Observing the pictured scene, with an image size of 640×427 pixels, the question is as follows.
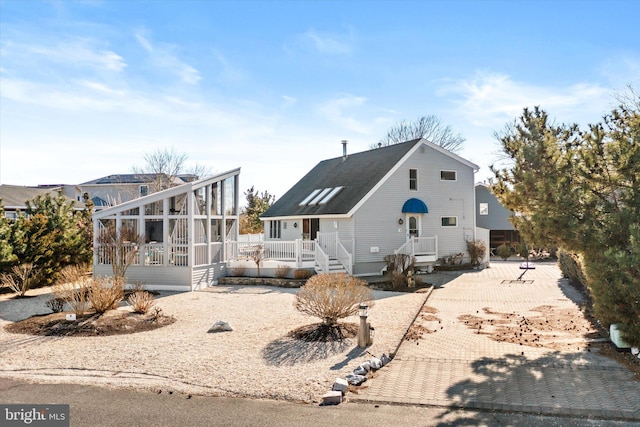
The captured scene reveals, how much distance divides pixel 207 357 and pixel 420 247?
14991 mm

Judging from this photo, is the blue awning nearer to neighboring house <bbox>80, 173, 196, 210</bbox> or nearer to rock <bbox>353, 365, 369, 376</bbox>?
rock <bbox>353, 365, 369, 376</bbox>

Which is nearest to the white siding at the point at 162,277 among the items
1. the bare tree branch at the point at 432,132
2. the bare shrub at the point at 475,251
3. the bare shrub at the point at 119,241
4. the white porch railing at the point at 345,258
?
the bare shrub at the point at 119,241

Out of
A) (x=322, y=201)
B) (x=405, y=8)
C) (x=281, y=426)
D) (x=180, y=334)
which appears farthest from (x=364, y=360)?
(x=322, y=201)

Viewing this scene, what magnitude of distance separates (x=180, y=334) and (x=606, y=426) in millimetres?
7689

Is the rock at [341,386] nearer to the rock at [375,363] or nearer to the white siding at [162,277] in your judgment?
the rock at [375,363]

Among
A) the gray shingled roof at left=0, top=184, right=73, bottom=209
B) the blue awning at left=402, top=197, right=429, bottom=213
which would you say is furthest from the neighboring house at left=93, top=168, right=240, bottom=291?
the gray shingled roof at left=0, top=184, right=73, bottom=209

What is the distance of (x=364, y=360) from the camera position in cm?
745

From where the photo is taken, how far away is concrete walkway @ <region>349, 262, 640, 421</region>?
569 cm

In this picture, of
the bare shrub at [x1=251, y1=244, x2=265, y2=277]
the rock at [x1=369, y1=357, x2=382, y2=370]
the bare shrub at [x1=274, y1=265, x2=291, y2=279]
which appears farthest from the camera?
the bare shrub at [x1=251, y1=244, x2=265, y2=277]

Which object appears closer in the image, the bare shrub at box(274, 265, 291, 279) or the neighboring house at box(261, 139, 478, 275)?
the bare shrub at box(274, 265, 291, 279)

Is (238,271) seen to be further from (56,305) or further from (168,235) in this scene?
(56,305)

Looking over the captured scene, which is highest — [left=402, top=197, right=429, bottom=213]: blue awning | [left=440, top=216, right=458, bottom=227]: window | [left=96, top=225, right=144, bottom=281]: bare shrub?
[left=402, top=197, right=429, bottom=213]: blue awning

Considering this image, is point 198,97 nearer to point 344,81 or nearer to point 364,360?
point 344,81

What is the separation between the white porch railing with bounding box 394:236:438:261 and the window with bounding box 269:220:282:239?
779cm
